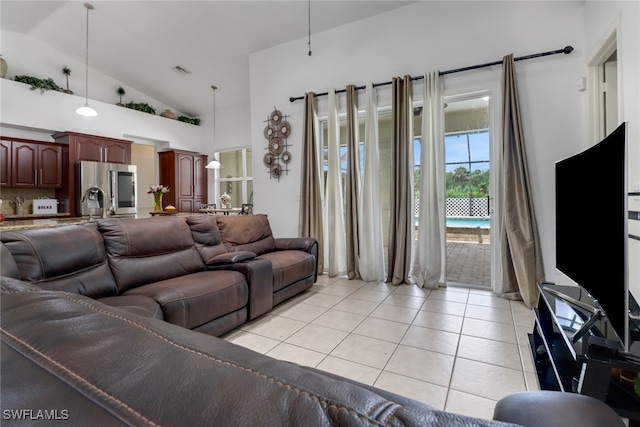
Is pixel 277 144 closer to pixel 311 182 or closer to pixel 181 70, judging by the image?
pixel 311 182

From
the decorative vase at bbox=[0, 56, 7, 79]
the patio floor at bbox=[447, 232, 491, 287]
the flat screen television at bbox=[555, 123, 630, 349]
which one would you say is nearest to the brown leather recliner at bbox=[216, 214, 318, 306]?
the patio floor at bbox=[447, 232, 491, 287]

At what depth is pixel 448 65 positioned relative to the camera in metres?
3.59

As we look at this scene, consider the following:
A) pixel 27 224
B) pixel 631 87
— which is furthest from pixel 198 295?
pixel 631 87

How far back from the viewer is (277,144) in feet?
15.6

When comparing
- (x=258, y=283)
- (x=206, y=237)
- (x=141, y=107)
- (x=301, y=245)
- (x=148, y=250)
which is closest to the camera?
(x=148, y=250)

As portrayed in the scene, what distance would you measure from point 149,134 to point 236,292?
5.86 metres

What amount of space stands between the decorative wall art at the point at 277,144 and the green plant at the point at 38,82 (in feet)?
12.9

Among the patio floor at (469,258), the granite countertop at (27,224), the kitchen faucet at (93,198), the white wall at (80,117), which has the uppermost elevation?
the white wall at (80,117)

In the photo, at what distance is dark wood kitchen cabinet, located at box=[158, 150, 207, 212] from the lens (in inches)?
281

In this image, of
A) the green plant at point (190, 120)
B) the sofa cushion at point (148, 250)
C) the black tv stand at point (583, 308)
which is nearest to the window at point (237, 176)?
the green plant at point (190, 120)

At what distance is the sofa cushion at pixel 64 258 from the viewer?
1824 millimetres

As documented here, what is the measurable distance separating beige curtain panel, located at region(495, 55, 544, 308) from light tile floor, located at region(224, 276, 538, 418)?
243 millimetres

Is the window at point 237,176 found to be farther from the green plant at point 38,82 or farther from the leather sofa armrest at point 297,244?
the leather sofa armrest at point 297,244

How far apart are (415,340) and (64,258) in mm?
2562
